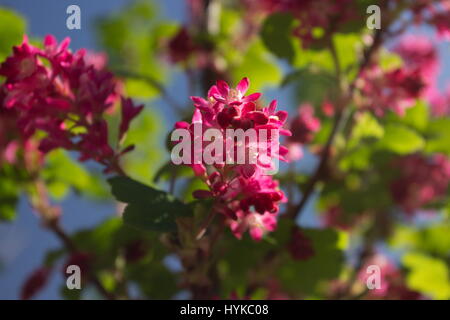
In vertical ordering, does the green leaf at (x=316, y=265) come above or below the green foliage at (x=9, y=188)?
below

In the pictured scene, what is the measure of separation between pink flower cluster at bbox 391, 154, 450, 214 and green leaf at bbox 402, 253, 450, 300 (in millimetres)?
283

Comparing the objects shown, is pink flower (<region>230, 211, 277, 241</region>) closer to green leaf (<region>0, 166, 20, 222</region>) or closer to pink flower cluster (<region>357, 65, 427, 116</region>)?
pink flower cluster (<region>357, 65, 427, 116</region>)

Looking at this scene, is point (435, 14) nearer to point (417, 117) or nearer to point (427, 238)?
point (417, 117)

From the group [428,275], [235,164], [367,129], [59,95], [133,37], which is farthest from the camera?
[133,37]

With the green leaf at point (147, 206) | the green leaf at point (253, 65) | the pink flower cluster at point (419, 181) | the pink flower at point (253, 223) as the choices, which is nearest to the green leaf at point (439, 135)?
the pink flower cluster at point (419, 181)

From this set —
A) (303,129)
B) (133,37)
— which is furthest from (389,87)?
(133,37)

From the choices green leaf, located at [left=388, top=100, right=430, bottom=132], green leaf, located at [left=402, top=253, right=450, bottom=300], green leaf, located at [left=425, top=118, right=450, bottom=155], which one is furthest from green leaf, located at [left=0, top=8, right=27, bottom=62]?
green leaf, located at [left=402, top=253, right=450, bottom=300]

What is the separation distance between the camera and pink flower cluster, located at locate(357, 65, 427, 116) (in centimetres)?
199

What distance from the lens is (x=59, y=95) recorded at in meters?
1.46

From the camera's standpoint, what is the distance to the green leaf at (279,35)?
2078mm

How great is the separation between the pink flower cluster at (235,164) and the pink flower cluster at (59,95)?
0.34m

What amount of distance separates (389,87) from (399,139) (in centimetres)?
33

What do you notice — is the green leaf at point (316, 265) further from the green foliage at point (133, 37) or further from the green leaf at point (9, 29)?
the green foliage at point (133, 37)
